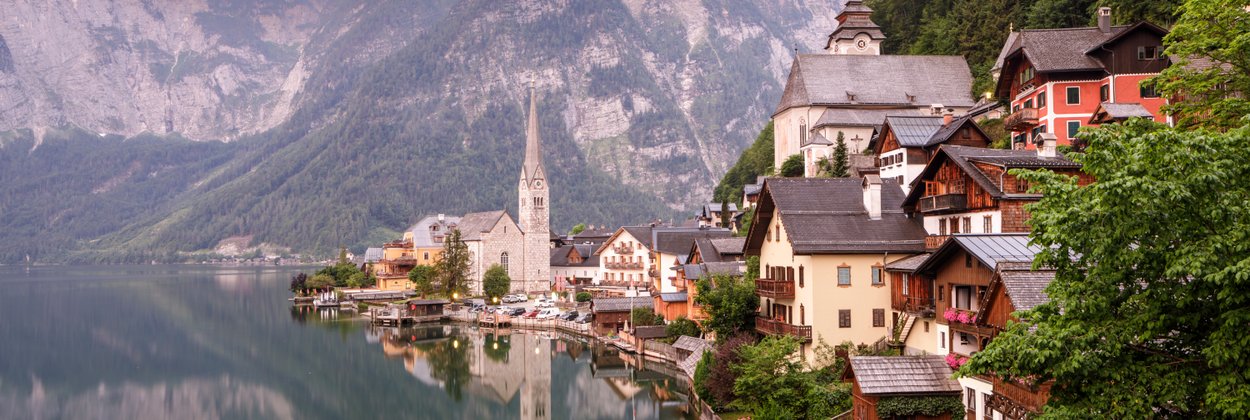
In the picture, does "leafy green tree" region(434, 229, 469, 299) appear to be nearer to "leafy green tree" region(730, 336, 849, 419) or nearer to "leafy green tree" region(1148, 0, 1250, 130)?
"leafy green tree" region(730, 336, 849, 419)

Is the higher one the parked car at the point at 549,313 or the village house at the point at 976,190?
the village house at the point at 976,190

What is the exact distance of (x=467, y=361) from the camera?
70750 mm

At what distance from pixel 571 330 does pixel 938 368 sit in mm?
55327

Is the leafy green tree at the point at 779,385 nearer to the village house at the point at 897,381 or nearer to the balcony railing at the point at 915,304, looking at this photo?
the village house at the point at 897,381

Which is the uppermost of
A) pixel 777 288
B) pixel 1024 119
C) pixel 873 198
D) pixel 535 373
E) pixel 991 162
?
pixel 1024 119

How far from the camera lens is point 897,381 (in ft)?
94.8

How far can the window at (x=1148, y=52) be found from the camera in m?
46.7

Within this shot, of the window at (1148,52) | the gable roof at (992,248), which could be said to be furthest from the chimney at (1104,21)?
the gable roof at (992,248)

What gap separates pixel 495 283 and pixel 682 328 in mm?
50325

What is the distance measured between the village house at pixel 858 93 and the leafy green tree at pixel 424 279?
45.3 m

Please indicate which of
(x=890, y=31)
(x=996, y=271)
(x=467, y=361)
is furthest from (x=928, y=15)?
(x=996, y=271)

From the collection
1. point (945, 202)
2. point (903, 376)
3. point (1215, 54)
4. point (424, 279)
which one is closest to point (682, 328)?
point (945, 202)

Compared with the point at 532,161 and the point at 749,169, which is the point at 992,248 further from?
the point at 532,161

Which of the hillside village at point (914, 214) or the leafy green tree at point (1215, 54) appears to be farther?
the hillside village at point (914, 214)
